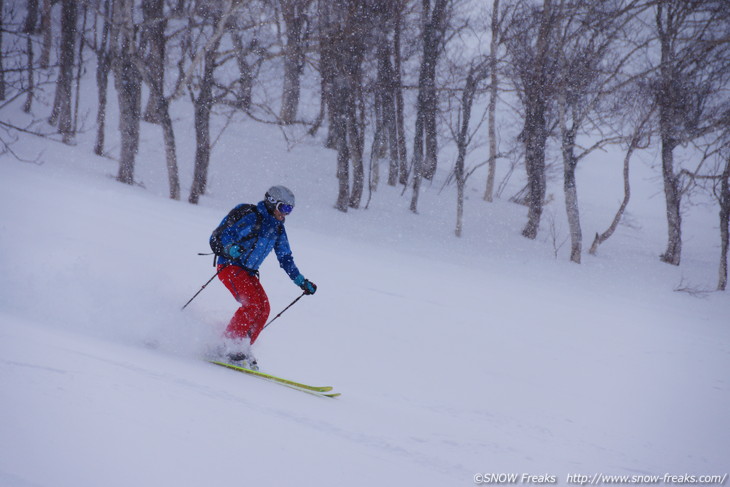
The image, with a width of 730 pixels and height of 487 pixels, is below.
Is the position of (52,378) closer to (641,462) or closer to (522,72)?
(641,462)

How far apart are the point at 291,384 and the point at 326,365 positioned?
0.99m

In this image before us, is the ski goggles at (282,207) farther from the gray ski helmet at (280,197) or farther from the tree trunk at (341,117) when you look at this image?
the tree trunk at (341,117)

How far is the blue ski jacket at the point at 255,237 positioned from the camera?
4695 mm

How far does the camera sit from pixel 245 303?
4.84 m

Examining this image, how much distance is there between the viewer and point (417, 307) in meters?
8.45

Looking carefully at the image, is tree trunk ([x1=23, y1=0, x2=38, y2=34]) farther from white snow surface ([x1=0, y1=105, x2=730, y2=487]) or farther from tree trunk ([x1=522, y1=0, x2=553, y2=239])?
tree trunk ([x1=522, y1=0, x2=553, y2=239])

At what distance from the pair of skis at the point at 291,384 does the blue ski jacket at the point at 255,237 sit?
3.17 feet

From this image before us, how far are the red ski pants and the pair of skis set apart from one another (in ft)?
1.05

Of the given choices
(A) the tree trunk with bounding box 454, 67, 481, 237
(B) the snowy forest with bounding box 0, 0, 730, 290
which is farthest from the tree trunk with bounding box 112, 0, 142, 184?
(A) the tree trunk with bounding box 454, 67, 481, 237

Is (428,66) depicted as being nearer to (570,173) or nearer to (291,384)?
(570,173)

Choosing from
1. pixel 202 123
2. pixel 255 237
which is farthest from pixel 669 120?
pixel 255 237

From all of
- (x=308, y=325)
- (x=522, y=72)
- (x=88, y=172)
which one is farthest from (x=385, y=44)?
(x=308, y=325)

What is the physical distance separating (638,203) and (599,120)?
26190 mm

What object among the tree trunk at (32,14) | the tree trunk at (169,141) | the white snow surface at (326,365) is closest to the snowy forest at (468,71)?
the tree trunk at (169,141)
